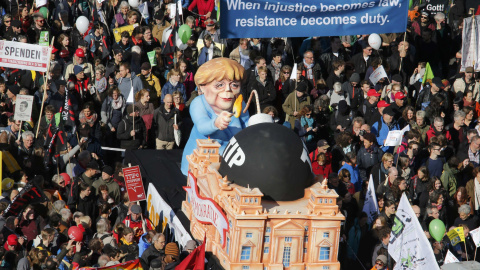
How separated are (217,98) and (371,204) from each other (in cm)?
306

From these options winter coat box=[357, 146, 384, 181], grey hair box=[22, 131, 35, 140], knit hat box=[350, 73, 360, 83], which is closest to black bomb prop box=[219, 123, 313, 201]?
winter coat box=[357, 146, 384, 181]

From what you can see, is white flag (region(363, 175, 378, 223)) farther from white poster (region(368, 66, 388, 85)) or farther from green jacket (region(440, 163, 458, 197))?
white poster (region(368, 66, 388, 85))

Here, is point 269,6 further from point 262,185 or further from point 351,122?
point 262,185

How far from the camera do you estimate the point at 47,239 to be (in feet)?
49.2

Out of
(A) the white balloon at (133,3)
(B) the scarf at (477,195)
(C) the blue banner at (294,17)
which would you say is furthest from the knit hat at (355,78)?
(A) the white balloon at (133,3)

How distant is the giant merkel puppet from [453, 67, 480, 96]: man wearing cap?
7.50 metres

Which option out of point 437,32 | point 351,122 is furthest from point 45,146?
point 437,32

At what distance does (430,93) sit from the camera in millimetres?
21391

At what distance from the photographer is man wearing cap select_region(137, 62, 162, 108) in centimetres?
2164

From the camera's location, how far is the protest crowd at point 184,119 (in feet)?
51.5

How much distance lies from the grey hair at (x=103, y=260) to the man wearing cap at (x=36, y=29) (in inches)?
440

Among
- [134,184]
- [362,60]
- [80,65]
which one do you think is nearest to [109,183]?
[134,184]

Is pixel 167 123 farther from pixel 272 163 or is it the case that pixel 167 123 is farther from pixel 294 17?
pixel 272 163

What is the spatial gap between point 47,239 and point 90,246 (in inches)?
27.4
